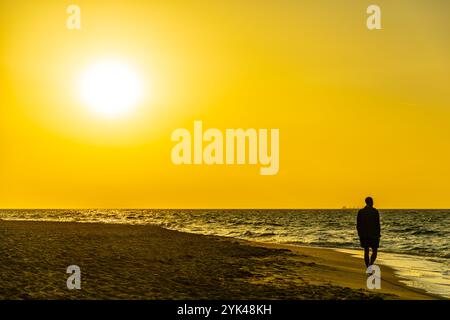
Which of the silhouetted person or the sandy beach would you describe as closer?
the sandy beach

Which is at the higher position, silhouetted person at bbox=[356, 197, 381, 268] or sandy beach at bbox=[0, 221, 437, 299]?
silhouetted person at bbox=[356, 197, 381, 268]

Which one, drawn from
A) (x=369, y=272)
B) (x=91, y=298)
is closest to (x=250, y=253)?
(x=369, y=272)

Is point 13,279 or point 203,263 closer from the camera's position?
point 13,279

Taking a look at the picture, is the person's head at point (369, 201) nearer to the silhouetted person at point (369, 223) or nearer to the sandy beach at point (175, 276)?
the silhouetted person at point (369, 223)

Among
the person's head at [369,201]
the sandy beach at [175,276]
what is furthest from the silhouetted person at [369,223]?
the sandy beach at [175,276]

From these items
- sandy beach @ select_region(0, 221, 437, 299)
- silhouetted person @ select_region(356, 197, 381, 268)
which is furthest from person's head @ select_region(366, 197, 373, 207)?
sandy beach @ select_region(0, 221, 437, 299)

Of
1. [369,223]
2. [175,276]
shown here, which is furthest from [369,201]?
[175,276]

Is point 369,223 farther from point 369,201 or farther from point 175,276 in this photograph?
point 175,276

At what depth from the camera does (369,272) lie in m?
21.6

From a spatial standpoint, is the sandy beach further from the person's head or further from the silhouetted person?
the person's head

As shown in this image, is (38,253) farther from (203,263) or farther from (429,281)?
(429,281)

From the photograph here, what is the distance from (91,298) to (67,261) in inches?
312
